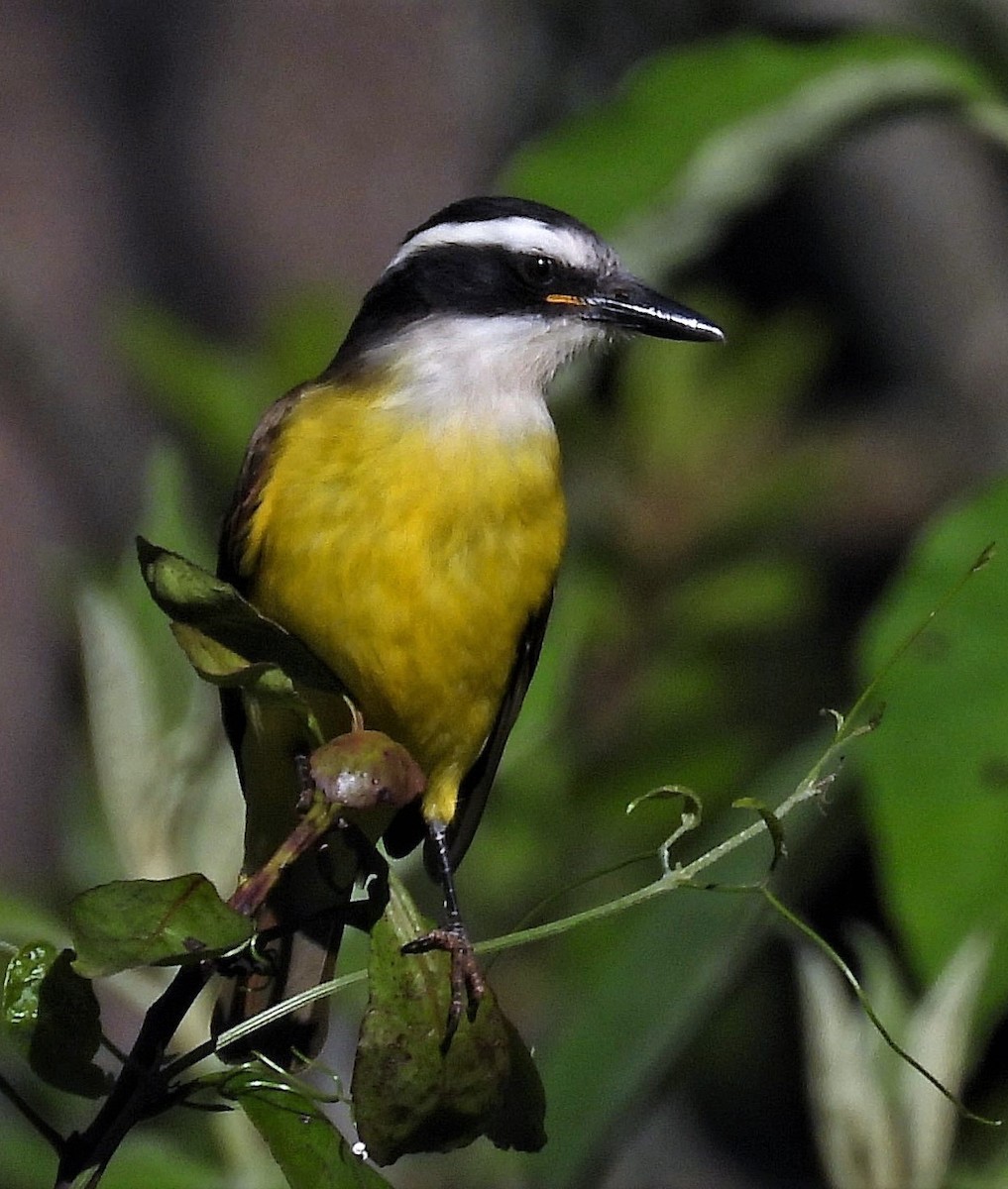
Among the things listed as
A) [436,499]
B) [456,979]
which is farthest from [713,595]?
[456,979]

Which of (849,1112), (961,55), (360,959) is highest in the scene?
(961,55)

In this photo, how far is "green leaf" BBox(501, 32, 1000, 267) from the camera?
287 cm

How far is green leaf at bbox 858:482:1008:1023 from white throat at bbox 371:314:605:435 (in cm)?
77

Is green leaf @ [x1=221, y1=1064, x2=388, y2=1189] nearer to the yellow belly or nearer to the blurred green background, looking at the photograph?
the blurred green background

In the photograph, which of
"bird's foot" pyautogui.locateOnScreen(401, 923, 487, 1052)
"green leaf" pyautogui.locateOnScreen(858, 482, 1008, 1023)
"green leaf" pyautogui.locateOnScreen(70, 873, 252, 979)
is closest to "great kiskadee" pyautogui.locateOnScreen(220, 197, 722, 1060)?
"green leaf" pyautogui.locateOnScreen(858, 482, 1008, 1023)

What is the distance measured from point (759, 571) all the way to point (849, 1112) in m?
1.78

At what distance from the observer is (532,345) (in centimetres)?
310

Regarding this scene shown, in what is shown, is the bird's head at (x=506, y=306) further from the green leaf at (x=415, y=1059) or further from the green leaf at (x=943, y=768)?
the green leaf at (x=415, y=1059)

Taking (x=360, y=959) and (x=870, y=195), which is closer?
(x=360, y=959)

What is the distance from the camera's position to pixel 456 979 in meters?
1.58

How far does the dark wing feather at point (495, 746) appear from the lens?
3.04 meters

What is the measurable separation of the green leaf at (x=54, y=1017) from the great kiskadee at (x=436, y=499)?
941 mm

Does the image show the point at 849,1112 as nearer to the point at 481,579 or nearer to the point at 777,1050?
the point at 481,579

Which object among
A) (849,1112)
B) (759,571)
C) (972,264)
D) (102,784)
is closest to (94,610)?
(102,784)
